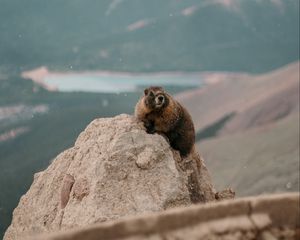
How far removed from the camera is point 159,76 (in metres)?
139

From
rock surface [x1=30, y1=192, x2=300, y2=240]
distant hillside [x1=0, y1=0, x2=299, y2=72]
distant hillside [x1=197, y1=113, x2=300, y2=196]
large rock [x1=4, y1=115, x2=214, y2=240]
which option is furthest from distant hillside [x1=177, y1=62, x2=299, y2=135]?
rock surface [x1=30, y1=192, x2=300, y2=240]

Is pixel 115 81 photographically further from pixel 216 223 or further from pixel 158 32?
pixel 216 223

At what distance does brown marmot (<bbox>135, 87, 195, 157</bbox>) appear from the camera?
30.8 ft

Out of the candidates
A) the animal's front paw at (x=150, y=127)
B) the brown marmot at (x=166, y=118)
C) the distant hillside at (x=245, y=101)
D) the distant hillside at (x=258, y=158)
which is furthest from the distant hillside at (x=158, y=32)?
the animal's front paw at (x=150, y=127)

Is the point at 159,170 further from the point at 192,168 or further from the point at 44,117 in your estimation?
the point at 44,117

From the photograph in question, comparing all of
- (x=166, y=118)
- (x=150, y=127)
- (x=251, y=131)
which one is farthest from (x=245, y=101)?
(x=166, y=118)

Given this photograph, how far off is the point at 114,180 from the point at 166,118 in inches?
49.4

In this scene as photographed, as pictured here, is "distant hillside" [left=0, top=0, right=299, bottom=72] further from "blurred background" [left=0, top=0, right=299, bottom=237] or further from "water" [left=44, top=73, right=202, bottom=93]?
"water" [left=44, top=73, right=202, bottom=93]

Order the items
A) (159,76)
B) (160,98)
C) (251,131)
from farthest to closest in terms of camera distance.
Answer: (159,76) < (251,131) < (160,98)

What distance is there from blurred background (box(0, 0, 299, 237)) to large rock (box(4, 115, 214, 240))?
21.7 m

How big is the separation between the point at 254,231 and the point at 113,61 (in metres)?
139

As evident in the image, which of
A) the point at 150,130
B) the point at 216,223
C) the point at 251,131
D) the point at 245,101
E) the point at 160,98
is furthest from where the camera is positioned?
the point at 245,101

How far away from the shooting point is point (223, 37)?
158m

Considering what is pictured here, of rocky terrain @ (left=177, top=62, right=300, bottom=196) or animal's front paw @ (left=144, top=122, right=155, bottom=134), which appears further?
rocky terrain @ (left=177, top=62, right=300, bottom=196)
